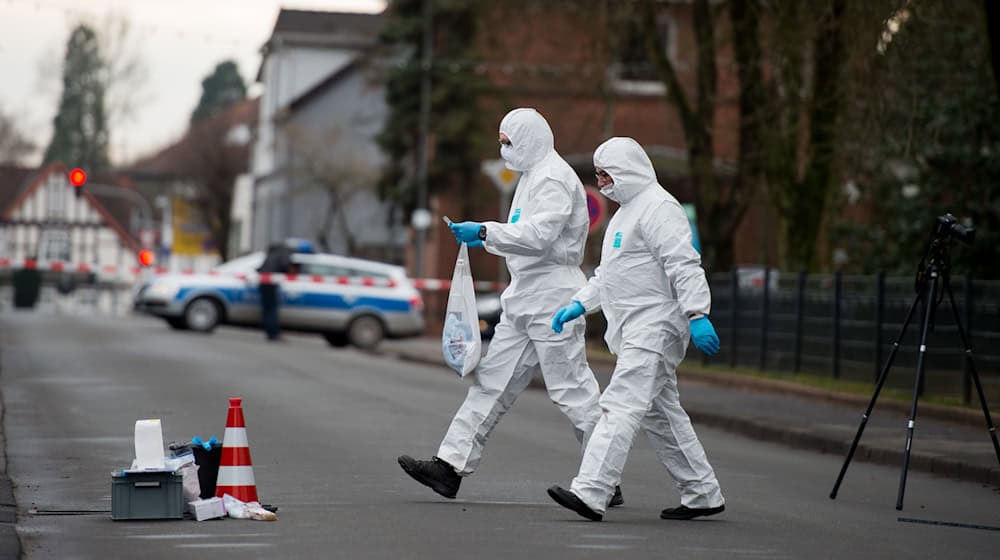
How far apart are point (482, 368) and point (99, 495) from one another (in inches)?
84.0

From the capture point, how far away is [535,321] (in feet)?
29.7

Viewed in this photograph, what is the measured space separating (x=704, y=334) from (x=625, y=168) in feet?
3.17

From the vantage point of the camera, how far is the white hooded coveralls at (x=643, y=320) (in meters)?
8.34

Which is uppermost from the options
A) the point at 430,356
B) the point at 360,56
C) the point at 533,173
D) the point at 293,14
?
the point at 293,14

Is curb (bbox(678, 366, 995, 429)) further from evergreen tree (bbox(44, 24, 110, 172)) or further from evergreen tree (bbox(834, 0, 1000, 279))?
evergreen tree (bbox(44, 24, 110, 172))

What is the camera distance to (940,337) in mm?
17297

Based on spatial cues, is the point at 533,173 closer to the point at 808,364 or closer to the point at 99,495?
the point at 99,495

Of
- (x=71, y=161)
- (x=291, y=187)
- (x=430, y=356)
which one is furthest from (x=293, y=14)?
(x=430, y=356)

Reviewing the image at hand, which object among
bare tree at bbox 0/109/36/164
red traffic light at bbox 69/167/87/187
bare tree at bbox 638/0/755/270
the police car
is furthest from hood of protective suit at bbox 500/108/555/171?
bare tree at bbox 0/109/36/164

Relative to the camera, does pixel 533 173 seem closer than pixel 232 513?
No

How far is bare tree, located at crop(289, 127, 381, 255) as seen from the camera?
54.4 meters

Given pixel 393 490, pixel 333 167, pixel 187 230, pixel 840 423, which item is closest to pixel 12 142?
pixel 187 230

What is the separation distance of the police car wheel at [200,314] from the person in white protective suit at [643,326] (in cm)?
2186

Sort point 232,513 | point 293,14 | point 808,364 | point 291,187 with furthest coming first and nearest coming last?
point 293,14 → point 291,187 → point 808,364 → point 232,513
